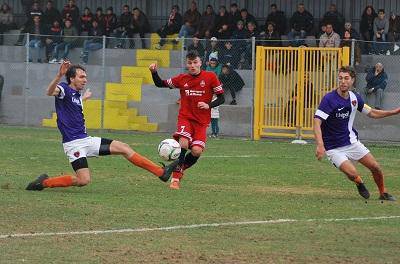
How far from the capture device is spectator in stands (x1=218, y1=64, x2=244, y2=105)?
97.0 ft

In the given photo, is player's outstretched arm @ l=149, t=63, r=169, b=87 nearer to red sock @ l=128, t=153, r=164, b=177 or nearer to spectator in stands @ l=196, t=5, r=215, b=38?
red sock @ l=128, t=153, r=164, b=177

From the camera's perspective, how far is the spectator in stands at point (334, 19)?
30.8 metres

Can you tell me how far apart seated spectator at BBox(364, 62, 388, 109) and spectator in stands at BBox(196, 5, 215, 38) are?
5998 mm

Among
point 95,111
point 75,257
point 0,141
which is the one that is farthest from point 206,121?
point 95,111

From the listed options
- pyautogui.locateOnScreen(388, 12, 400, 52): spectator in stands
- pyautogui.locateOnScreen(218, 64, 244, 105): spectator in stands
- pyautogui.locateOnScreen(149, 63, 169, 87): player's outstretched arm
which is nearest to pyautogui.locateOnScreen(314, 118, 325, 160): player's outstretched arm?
pyautogui.locateOnScreen(149, 63, 169, 87): player's outstretched arm

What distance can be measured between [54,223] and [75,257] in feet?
7.01

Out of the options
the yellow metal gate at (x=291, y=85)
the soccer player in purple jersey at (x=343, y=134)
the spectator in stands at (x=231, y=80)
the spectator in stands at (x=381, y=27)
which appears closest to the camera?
the soccer player in purple jersey at (x=343, y=134)

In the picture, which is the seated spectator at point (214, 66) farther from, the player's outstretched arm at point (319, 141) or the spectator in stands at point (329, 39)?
the player's outstretched arm at point (319, 141)

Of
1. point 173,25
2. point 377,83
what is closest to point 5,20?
point 173,25

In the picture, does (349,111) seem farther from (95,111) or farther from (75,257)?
(95,111)

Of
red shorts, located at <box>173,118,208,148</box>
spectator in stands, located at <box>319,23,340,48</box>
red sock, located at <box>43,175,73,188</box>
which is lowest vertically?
red sock, located at <box>43,175,73,188</box>

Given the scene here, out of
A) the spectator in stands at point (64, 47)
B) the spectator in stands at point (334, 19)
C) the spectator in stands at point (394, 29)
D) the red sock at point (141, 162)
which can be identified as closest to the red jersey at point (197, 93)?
the red sock at point (141, 162)

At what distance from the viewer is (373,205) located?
45.6ft

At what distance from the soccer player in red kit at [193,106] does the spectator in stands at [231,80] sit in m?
13.3
